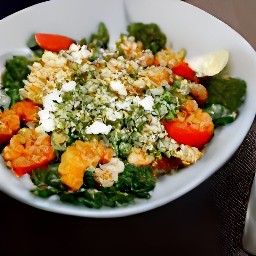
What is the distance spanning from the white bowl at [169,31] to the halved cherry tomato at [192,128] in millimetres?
21

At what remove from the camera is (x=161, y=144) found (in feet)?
3.14

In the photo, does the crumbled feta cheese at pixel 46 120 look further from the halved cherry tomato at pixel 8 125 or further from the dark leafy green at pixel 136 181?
the dark leafy green at pixel 136 181

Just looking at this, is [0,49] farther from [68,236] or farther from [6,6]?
[68,236]

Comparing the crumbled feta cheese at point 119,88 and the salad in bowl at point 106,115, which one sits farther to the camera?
the crumbled feta cheese at point 119,88

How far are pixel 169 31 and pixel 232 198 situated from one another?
39 cm

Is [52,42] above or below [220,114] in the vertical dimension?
above

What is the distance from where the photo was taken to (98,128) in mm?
953

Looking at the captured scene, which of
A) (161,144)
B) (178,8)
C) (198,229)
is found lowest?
(198,229)

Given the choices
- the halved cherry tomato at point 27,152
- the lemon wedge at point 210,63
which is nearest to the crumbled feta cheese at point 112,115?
the halved cherry tomato at point 27,152

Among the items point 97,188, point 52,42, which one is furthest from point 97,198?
point 52,42

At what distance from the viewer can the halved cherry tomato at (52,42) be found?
3.63 feet

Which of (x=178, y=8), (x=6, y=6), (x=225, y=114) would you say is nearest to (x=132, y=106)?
(x=225, y=114)

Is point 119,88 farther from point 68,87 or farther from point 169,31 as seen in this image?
point 169,31

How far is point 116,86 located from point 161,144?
0.14m
